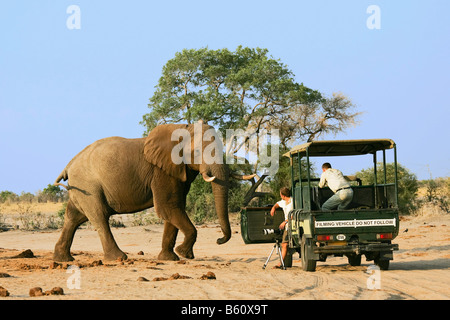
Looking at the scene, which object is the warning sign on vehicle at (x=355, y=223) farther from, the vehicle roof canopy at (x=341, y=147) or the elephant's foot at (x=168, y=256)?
Answer: the elephant's foot at (x=168, y=256)

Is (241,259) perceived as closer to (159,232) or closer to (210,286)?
(210,286)

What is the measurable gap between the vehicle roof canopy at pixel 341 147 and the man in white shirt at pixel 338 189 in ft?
1.86

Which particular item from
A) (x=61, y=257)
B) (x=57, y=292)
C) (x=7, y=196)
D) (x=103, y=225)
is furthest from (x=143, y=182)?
(x=7, y=196)

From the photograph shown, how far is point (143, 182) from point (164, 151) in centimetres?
88

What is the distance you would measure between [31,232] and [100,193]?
41.7ft

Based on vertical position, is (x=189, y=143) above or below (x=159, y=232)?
above

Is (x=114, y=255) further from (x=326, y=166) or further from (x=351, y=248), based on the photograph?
(x=351, y=248)

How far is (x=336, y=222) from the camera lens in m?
11.8

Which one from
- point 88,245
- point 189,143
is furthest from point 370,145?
point 88,245

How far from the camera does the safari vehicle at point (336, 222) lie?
11805 mm

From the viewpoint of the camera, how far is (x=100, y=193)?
51.0ft

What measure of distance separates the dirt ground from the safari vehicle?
16.2 inches
